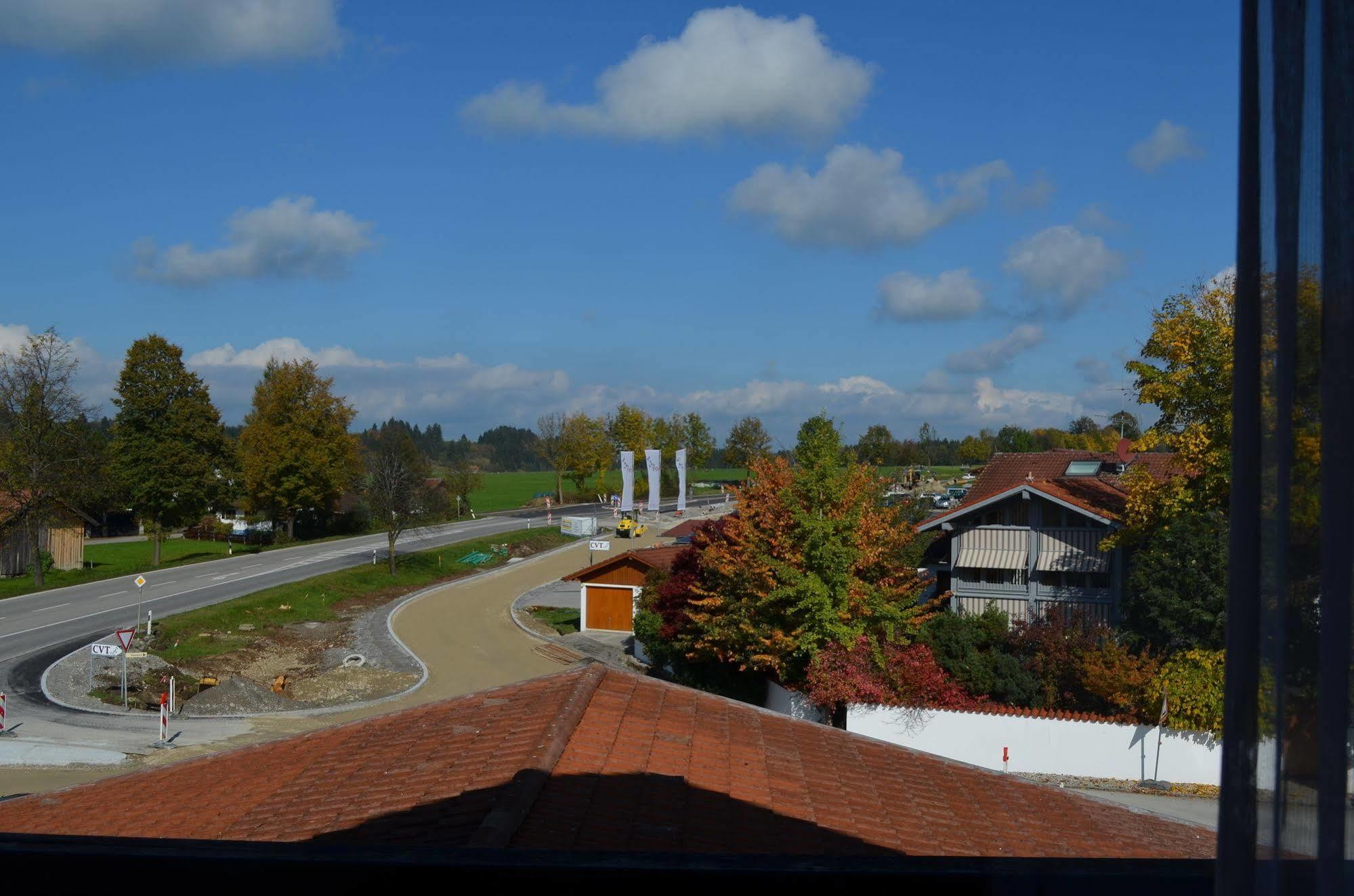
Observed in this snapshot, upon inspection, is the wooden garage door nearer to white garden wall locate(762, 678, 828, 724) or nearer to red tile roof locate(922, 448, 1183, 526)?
red tile roof locate(922, 448, 1183, 526)

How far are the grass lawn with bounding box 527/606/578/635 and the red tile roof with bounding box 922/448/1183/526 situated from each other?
13.3 metres

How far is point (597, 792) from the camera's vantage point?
6.19 metres

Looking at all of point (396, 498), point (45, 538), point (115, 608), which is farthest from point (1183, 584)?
point (45, 538)

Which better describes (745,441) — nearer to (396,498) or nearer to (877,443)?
(877,443)

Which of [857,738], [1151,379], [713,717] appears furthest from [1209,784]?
[713,717]

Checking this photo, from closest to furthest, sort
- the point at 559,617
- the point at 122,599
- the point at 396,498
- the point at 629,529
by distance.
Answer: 1. the point at 122,599
2. the point at 559,617
3. the point at 396,498
4. the point at 629,529

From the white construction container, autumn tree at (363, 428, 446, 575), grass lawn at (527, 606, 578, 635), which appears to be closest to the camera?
grass lawn at (527, 606, 578, 635)

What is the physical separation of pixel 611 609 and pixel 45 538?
26.5m

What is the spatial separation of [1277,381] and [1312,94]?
345 mm

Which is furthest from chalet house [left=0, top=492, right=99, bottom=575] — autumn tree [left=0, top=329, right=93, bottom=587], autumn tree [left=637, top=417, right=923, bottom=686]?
autumn tree [left=637, top=417, right=923, bottom=686]

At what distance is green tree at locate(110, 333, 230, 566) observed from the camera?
43969mm

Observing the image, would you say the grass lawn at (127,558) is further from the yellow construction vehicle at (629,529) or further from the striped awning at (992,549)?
the striped awning at (992,549)

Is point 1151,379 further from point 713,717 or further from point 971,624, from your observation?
point 713,717

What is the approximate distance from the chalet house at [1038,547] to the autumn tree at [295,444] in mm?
35567
